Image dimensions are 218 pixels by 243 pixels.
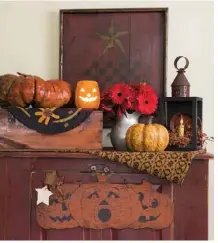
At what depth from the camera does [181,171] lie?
4.32ft

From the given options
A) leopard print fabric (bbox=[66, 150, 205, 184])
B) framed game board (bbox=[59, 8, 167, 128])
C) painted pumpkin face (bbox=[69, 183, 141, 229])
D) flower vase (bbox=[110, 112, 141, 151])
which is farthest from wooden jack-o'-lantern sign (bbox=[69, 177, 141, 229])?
framed game board (bbox=[59, 8, 167, 128])

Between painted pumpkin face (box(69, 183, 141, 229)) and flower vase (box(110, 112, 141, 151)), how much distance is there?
21 centimetres

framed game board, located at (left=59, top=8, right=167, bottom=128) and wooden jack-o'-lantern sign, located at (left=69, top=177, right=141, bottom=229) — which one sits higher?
framed game board, located at (left=59, top=8, right=167, bottom=128)

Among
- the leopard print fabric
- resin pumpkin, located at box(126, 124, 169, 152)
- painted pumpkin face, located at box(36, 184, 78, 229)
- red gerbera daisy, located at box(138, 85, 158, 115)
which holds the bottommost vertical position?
painted pumpkin face, located at box(36, 184, 78, 229)

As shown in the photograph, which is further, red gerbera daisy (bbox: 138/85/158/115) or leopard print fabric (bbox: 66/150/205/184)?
red gerbera daisy (bbox: 138/85/158/115)

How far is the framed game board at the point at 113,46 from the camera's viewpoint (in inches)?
68.5

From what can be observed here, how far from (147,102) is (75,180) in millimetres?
436

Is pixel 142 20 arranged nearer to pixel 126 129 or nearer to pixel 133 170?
pixel 126 129

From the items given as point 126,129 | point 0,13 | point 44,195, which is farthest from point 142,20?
point 44,195

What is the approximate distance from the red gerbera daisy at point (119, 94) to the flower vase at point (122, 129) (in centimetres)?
7

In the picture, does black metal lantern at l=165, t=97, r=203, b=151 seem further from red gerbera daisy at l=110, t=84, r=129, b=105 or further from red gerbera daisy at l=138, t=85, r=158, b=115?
red gerbera daisy at l=110, t=84, r=129, b=105

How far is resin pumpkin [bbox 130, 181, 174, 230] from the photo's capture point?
4.42ft

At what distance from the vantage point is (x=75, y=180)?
1.38 metres

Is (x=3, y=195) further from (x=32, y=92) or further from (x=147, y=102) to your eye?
(x=147, y=102)
